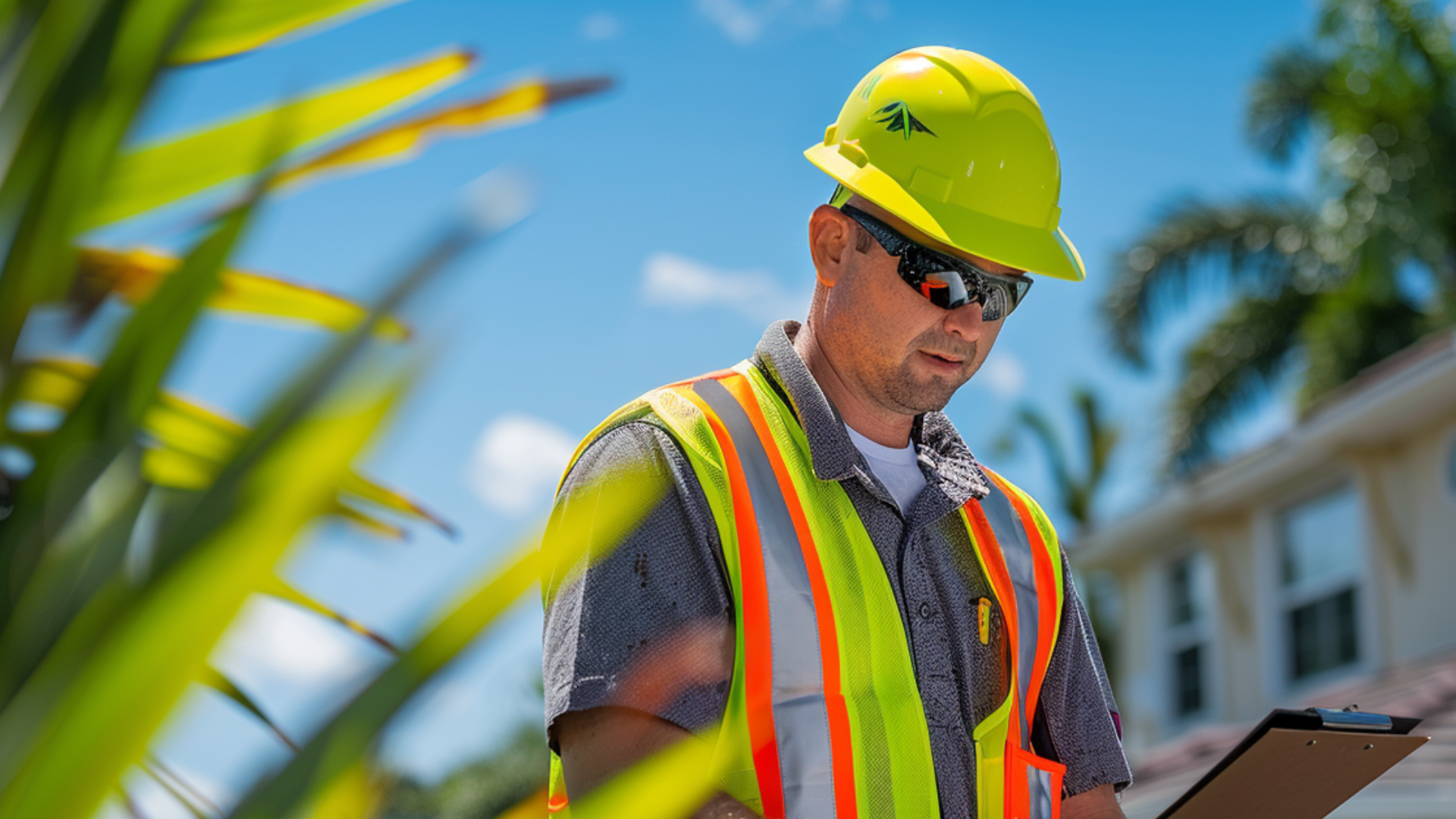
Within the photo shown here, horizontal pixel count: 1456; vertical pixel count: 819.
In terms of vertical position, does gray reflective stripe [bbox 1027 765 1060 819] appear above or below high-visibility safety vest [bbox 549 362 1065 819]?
below

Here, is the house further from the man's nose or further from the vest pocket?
the man's nose

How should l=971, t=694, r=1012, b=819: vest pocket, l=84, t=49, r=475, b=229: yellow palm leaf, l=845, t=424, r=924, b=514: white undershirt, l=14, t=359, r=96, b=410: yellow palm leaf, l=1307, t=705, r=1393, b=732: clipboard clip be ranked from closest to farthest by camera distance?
l=14, t=359, r=96, b=410: yellow palm leaf → l=84, t=49, r=475, b=229: yellow palm leaf → l=1307, t=705, r=1393, b=732: clipboard clip → l=971, t=694, r=1012, b=819: vest pocket → l=845, t=424, r=924, b=514: white undershirt

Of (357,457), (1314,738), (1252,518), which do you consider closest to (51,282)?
(357,457)

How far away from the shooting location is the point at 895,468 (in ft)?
8.54

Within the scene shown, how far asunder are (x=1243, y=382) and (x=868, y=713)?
729 inches

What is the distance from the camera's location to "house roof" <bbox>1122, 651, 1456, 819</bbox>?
6.94 m

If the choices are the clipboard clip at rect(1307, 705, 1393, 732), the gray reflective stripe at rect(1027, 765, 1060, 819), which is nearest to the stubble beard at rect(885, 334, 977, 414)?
the gray reflective stripe at rect(1027, 765, 1060, 819)

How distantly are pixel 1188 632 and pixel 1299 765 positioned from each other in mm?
12691

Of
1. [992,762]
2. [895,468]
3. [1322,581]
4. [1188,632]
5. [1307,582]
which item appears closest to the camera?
[992,762]

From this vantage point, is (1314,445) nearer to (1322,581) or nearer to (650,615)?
(1322,581)

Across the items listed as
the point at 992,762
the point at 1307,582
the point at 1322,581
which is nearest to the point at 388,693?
the point at 992,762

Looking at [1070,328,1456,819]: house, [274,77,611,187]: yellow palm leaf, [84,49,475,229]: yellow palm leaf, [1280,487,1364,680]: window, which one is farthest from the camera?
[1280,487,1364,680]: window

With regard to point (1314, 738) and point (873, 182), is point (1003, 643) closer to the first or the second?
point (1314, 738)

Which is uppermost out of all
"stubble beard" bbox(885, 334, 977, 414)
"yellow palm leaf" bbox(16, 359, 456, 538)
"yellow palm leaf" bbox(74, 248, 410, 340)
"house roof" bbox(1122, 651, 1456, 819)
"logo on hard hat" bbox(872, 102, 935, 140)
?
"logo on hard hat" bbox(872, 102, 935, 140)
